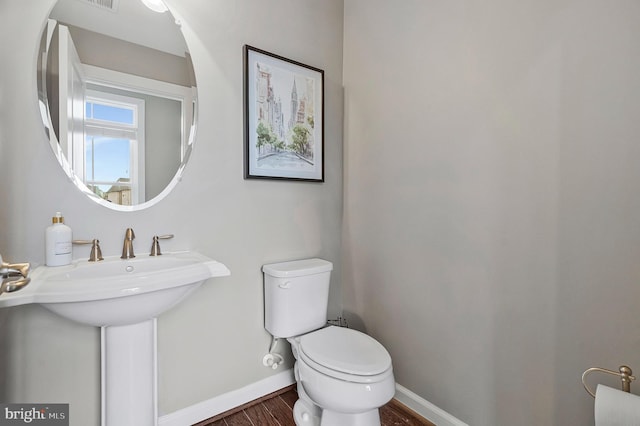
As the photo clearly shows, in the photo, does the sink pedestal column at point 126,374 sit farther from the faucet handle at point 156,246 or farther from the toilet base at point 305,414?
the toilet base at point 305,414

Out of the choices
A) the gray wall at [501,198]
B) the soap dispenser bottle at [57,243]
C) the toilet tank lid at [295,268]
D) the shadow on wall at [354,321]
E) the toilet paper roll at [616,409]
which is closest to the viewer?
the toilet paper roll at [616,409]

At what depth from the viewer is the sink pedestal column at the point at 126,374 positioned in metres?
1.16

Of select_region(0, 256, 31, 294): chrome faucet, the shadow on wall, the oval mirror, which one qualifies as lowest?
the shadow on wall

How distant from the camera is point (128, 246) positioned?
1.32m

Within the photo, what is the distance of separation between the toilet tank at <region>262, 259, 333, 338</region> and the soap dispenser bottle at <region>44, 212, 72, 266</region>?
0.86 metres

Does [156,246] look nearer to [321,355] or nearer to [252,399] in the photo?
[321,355]

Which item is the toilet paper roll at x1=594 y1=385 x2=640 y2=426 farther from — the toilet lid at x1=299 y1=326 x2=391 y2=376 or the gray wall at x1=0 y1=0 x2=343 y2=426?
the gray wall at x1=0 y1=0 x2=343 y2=426

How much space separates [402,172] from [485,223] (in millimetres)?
513

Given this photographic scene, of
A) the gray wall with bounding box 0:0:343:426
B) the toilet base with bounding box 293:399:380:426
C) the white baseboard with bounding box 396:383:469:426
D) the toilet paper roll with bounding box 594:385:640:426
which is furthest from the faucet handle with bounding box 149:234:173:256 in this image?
the toilet paper roll with bounding box 594:385:640:426

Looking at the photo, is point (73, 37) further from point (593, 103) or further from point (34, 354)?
point (593, 103)

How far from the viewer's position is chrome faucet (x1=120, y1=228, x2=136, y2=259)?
4.32 ft

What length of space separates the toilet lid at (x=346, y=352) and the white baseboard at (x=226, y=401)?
1.51ft

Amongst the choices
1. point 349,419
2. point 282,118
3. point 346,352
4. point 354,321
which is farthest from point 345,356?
point 282,118

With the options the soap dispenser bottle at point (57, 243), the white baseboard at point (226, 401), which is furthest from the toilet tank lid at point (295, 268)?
the soap dispenser bottle at point (57, 243)
